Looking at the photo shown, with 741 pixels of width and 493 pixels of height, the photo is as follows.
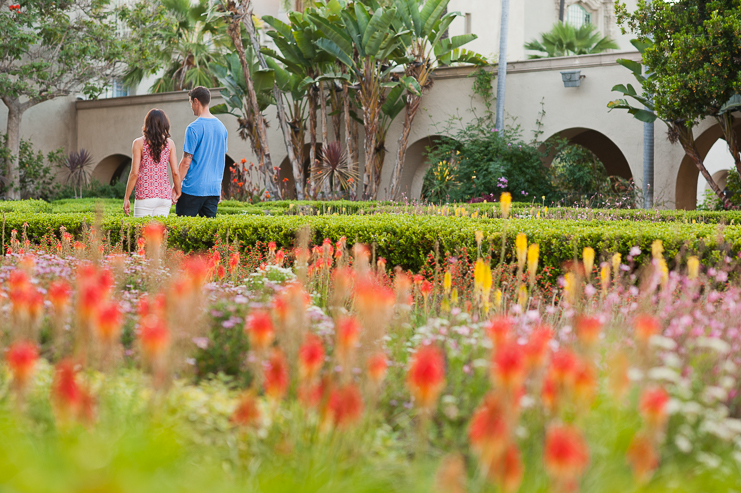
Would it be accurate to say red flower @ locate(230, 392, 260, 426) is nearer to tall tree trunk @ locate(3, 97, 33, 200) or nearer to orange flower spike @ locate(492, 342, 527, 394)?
orange flower spike @ locate(492, 342, 527, 394)

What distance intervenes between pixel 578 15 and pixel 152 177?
899 inches

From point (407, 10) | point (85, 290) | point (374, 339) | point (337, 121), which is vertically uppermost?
point (407, 10)

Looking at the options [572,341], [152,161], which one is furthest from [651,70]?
[572,341]

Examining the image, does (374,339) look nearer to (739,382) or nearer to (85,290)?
(85,290)

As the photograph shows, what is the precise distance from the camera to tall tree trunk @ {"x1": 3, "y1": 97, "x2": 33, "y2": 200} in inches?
647

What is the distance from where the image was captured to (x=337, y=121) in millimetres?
15586

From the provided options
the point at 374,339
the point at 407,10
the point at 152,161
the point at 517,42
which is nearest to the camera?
the point at 374,339

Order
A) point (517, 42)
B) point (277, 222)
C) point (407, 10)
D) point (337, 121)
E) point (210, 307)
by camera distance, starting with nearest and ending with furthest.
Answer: point (210, 307) → point (277, 222) → point (407, 10) → point (337, 121) → point (517, 42)

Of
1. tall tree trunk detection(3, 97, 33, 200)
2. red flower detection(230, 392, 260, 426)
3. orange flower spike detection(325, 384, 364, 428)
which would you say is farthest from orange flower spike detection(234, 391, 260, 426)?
tall tree trunk detection(3, 97, 33, 200)

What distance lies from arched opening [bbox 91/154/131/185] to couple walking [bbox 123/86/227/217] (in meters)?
14.5

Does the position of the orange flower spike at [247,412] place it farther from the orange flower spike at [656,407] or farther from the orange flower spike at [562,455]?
the orange flower spike at [656,407]

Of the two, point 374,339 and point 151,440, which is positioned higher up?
point 374,339

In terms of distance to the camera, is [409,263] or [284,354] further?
[409,263]

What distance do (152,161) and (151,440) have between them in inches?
177
